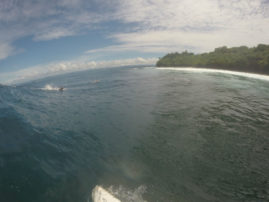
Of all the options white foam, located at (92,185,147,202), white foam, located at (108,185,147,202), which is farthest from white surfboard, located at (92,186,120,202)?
white foam, located at (108,185,147,202)

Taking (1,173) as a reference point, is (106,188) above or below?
below

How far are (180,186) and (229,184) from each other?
7.60 feet

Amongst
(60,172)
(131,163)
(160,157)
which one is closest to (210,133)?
(160,157)

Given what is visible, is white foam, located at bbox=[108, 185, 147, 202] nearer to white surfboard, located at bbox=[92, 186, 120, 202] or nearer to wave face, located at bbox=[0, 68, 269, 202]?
wave face, located at bbox=[0, 68, 269, 202]

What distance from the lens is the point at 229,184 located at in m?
5.55

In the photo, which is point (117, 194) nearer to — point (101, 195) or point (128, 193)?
point (128, 193)

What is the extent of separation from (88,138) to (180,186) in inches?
291

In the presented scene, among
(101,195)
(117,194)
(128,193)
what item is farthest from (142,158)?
(101,195)

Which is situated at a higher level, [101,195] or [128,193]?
[101,195]

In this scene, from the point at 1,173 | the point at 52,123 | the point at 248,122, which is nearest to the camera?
the point at 1,173

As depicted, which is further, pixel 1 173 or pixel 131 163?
pixel 131 163

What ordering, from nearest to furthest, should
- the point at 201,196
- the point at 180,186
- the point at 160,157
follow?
the point at 201,196
the point at 180,186
the point at 160,157

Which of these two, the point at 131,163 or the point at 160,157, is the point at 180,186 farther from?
the point at 131,163

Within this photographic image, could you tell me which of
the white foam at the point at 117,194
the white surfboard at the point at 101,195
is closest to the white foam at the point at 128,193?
the white foam at the point at 117,194
